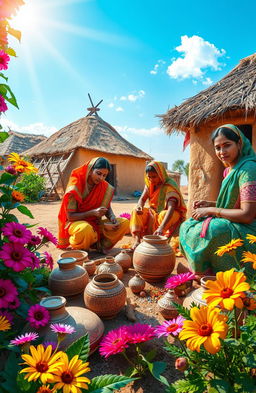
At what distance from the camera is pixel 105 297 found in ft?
5.82

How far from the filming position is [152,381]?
4.37ft

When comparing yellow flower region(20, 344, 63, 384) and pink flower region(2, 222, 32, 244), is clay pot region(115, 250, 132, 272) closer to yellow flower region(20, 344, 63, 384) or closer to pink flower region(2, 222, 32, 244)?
pink flower region(2, 222, 32, 244)

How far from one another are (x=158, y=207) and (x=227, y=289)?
9.46ft

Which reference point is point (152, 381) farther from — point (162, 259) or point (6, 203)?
point (6, 203)

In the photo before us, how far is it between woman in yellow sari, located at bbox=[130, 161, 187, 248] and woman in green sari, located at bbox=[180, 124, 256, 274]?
3.49 feet

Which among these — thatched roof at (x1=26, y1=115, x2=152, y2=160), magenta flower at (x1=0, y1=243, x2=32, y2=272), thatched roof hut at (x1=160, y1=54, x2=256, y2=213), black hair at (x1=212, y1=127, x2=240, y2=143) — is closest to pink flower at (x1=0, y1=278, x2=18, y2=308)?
magenta flower at (x1=0, y1=243, x2=32, y2=272)

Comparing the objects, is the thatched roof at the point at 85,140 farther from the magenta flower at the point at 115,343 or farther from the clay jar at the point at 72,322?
→ the magenta flower at the point at 115,343

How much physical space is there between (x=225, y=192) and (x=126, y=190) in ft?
39.2

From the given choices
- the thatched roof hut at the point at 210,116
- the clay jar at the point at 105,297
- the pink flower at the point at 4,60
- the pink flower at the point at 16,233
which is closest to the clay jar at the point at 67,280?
the clay jar at the point at 105,297

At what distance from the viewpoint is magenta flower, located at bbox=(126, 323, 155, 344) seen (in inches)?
48.6

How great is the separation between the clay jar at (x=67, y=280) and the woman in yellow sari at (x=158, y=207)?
1.48m

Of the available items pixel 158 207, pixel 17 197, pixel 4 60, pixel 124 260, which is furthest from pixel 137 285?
pixel 4 60

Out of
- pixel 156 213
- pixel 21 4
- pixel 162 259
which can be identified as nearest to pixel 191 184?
pixel 156 213

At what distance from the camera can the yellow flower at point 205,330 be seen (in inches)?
31.9
